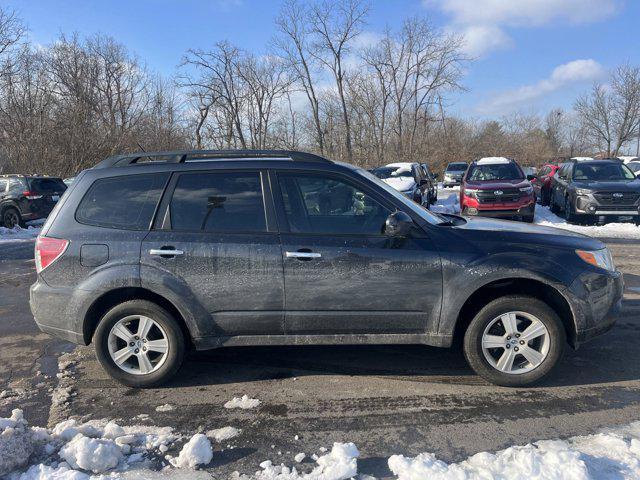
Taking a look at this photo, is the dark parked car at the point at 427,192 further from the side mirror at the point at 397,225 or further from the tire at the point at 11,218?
the tire at the point at 11,218

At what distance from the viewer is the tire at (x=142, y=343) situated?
3838mm

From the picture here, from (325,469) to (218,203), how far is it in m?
2.18

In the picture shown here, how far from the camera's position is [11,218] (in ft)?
50.6

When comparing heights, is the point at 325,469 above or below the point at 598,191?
below

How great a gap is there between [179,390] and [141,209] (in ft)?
5.03

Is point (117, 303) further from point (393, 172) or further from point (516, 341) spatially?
point (393, 172)

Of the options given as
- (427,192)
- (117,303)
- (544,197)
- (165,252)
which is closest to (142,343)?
(117,303)

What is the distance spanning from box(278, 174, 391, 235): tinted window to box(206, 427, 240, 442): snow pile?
60.8 inches

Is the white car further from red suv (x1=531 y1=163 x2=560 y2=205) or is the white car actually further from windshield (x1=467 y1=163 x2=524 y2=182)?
red suv (x1=531 y1=163 x2=560 y2=205)

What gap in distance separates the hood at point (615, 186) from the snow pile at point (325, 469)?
12.6m

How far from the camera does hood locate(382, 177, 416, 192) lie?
1483 cm

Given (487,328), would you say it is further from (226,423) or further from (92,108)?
(92,108)

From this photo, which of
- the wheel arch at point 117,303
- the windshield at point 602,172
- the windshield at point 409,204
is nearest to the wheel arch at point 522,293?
the windshield at point 409,204

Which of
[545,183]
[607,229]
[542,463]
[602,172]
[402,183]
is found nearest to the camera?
[542,463]
